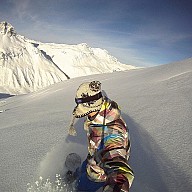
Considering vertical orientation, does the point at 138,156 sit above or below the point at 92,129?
below

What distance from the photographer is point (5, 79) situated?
75.6 metres

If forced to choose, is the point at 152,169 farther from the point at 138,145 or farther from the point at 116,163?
the point at 116,163

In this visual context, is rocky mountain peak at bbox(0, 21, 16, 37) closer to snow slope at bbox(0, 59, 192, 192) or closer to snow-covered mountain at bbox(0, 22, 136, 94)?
snow-covered mountain at bbox(0, 22, 136, 94)

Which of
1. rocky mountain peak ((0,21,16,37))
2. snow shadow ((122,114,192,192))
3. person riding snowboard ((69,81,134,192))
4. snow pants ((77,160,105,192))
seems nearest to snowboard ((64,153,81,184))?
snow pants ((77,160,105,192))

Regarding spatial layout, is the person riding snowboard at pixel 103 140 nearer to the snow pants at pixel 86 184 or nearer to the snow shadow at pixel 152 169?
the snow pants at pixel 86 184

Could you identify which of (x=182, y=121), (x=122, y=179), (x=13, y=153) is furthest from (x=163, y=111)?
(x=122, y=179)

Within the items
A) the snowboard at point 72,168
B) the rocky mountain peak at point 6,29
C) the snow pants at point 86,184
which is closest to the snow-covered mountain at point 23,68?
the rocky mountain peak at point 6,29

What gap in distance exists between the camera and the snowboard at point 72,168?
3014mm

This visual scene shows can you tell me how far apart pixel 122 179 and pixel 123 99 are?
15.9 feet

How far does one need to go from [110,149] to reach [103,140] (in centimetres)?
20

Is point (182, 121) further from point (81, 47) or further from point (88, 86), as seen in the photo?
point (81, 47)

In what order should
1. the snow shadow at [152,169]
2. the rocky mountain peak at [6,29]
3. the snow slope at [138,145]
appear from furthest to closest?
the rocky mountain peak at [6,29] < the snow slope at [138,145] < the snow shadow at [152,169]

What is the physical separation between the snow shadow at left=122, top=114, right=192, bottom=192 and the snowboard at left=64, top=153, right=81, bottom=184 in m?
0.69

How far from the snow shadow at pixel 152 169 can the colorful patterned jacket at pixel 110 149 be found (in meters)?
0.69
